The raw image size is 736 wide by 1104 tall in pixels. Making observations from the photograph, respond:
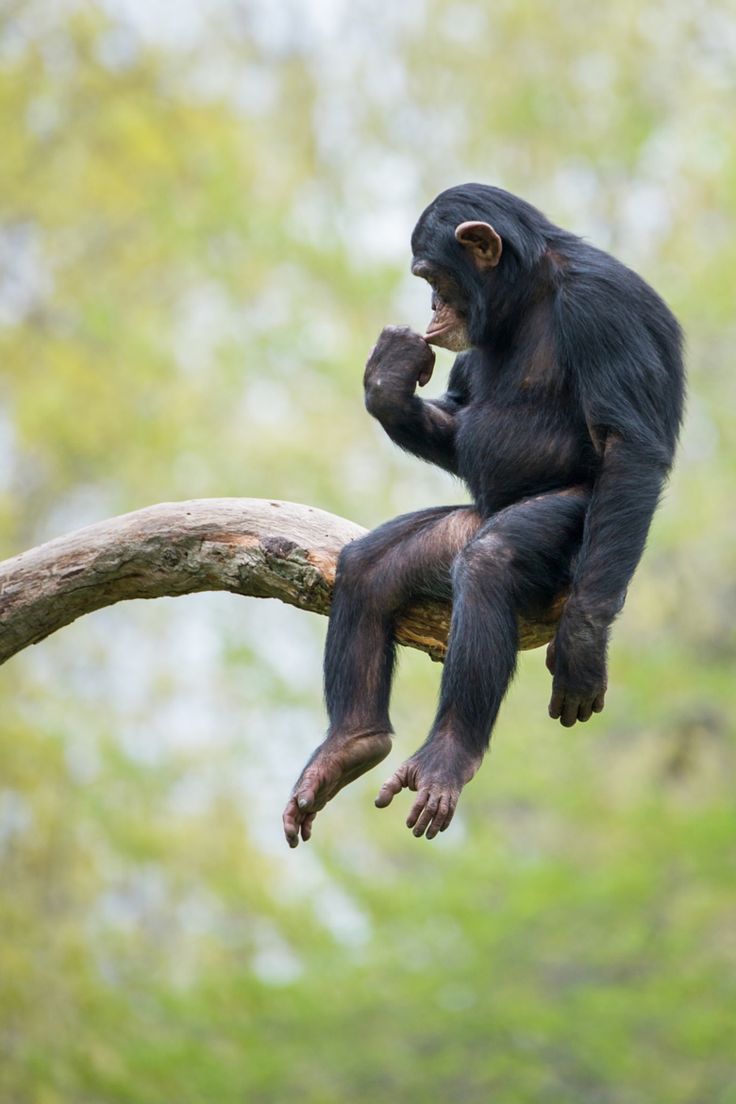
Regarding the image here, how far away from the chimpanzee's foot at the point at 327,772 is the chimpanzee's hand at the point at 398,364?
137cm

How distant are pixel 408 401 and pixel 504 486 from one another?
0.64 m

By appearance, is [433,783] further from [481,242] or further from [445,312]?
[481,242]

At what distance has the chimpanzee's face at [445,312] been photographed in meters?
5.52

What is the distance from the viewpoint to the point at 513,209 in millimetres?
5426

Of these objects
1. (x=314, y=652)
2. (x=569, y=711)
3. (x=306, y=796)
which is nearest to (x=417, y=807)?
(x=306, y=796)

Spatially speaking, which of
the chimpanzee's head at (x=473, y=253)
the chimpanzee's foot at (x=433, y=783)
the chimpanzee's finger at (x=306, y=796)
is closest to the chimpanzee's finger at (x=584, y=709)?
the chimpanzee's foot at (x=433, y=783)

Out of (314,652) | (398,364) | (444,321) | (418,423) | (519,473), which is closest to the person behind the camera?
(519,473)

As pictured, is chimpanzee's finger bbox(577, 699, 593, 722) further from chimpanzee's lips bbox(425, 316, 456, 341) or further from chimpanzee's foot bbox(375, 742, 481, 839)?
chimpanzee's lips bbox(425, 316, 456, 341)

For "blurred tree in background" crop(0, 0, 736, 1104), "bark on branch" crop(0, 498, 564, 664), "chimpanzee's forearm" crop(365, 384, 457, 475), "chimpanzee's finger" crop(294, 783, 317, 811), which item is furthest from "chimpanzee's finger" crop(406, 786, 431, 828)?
"blurred tree in background" crop(0, 0, 736, 1104)

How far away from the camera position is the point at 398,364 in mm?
5746

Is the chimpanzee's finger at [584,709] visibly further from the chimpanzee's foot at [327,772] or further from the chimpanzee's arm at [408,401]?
the chimpanzee's arm at [408,401]

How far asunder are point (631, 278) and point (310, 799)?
2.21 metres

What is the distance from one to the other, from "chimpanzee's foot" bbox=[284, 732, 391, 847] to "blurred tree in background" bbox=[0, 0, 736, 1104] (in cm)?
732

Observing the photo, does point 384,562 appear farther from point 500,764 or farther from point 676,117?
point 676,117
